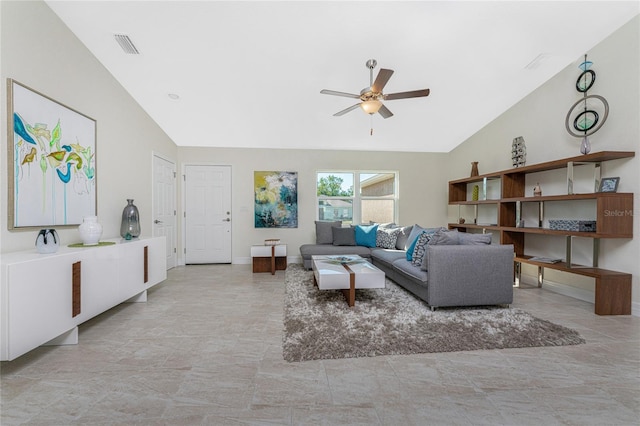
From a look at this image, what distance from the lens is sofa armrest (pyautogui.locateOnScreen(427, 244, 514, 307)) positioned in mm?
2801

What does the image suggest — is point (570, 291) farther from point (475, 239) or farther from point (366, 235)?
point (366, 235)

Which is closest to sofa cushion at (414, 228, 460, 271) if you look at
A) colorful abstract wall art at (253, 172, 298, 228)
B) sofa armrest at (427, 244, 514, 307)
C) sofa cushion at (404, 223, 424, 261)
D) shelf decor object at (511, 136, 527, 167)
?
sofa armrest at (427, 244, 514, 307)

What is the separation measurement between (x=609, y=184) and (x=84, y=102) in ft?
19.2

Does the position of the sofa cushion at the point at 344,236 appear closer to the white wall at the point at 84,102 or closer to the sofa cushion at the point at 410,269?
the sofa cushion at the point at 410,269

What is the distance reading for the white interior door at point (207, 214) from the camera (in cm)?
535

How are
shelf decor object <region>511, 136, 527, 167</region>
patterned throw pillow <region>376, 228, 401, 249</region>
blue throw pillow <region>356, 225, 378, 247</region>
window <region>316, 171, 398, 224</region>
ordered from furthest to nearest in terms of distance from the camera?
window <region>316, 171, 398, 224</region>
blue throw pillow <region>356, 225, 378, 247</region>
patterned throw pillow <region>376, 228, 401, 249</region>
shelf decor object <region>511, 136, 527, 167</region>

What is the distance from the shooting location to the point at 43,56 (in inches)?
94.8

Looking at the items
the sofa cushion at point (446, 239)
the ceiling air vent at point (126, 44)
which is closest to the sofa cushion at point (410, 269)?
the sofa cushion at point (446, 239)

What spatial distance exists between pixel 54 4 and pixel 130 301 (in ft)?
10.2

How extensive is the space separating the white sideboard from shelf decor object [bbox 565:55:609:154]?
17.2 ft

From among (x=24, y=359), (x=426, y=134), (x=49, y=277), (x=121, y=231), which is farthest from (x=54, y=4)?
(x=426, y=134)

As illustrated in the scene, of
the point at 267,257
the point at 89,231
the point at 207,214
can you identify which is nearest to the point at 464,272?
the point at 267,257

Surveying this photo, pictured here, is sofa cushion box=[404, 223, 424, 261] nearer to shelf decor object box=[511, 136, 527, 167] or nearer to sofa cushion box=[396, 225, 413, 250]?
sofa cushion box=[396, 225, 413, 250]

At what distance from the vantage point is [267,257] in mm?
4789
